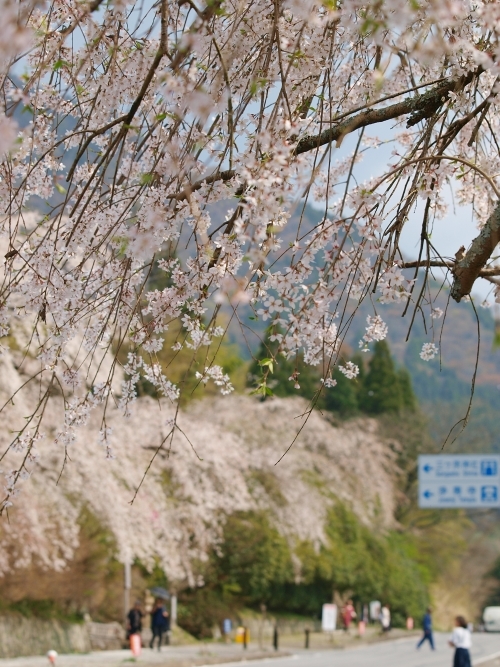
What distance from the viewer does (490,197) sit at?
14.8 feet

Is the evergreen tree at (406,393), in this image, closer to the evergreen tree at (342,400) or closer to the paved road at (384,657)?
the evergreen tree at (342,400)

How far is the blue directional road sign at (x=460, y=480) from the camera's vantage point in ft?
68.1

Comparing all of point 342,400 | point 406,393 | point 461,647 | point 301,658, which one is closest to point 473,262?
point 461,647

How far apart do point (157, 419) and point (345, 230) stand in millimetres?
13346

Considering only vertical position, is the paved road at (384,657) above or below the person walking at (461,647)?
below

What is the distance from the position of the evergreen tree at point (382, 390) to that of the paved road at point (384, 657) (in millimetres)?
14853

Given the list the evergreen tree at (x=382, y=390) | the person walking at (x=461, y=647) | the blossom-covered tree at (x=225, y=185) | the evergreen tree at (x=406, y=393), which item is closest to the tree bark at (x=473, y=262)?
the blossom-covered tree at (x=225, y=185)

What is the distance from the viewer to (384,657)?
65.4 ft

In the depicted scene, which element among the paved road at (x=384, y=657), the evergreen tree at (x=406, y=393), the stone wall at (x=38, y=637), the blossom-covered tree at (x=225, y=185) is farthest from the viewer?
the evergreen tree at (x=406, y=393)

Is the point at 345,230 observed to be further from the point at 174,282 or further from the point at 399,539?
the point at 399,539

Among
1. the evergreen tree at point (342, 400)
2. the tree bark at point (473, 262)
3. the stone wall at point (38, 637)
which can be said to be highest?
the evergreen tree at point (342, 400)

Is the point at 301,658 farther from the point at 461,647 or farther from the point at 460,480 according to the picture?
the point at 461,647

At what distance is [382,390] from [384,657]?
21447mm

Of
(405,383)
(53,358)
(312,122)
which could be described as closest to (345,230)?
(312,122)
